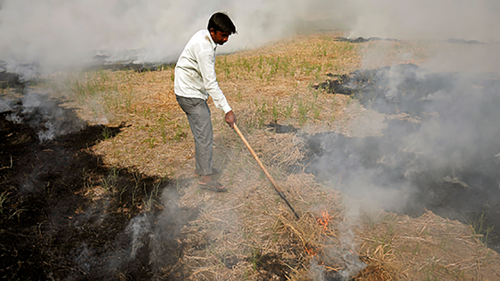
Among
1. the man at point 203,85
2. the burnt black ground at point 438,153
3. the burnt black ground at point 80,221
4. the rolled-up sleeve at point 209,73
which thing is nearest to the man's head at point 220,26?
the man at point 203,85

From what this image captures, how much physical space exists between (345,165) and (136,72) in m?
7.61

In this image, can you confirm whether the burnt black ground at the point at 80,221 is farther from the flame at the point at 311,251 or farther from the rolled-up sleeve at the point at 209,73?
the rolled-up sleeve at the point at 209,73

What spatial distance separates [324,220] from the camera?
9.16 ft

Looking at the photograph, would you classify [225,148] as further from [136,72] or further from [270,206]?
[136,72]

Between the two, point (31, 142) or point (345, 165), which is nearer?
point (345, 165)

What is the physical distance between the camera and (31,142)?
4.44 metres

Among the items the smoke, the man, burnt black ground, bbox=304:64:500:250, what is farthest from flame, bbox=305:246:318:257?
the smoke

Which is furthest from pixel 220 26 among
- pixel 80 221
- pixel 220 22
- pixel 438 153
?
pixel 438 153

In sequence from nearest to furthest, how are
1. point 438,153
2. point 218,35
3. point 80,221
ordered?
point 218,35, point 80,221, point 438,153

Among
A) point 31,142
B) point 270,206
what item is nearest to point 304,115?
point 270,206

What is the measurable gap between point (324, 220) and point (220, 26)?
2.26 m

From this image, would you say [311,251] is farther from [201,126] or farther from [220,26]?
[220,26]

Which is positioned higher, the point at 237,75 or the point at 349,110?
the point at 237,75

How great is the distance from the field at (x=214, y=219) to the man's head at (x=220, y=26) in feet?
6.03
